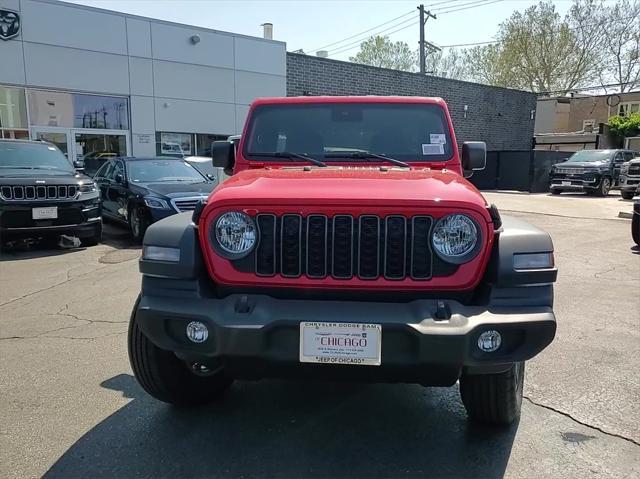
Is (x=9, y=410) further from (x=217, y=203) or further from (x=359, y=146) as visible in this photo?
(x=359, y=146)

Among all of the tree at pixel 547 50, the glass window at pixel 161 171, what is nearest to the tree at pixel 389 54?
the tree at pixel 547 50

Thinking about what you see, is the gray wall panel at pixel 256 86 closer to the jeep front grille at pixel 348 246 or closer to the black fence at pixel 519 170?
the black fence at pixel 519 170

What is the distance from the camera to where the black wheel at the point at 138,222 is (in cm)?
884

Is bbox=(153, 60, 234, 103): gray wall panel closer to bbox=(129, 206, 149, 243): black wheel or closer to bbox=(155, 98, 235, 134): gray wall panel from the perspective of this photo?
bbox=(155, 98, 235, 134): gray wall panel

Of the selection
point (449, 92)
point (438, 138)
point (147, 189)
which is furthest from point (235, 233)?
point (449, 92)

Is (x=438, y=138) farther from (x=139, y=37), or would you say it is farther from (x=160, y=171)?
(x=139, y=37)

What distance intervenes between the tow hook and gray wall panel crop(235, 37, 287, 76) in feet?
53.5

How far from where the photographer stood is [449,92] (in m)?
23.6

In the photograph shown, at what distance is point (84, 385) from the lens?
342cm

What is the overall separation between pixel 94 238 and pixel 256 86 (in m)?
10.2

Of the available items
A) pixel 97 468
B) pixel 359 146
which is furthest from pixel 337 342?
pixel 359 146

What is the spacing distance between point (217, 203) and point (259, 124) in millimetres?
1520

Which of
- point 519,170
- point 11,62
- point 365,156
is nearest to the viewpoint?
point 365,156

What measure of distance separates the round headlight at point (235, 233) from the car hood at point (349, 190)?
78mm
